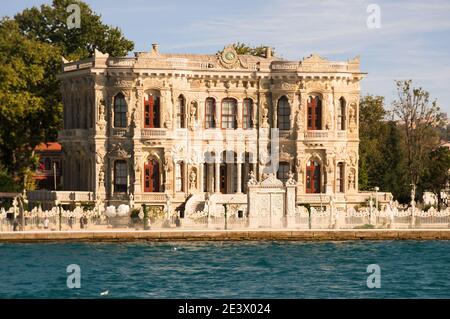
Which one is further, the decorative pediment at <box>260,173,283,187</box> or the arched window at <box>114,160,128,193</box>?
the arched window at <box>114,160,128,193</box>

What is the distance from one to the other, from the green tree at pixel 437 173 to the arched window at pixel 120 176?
739 inches

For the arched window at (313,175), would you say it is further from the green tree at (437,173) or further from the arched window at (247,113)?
the green tree at (437,173)

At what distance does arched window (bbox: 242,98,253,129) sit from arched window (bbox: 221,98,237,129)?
48 cm

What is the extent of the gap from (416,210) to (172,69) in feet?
47.6

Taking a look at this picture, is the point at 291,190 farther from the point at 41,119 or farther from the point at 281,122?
the point at 41,119

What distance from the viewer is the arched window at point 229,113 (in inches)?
2667

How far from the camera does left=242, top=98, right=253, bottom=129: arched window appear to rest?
67875 millimetres

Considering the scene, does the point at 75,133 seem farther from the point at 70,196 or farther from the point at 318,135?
the point at 318,135

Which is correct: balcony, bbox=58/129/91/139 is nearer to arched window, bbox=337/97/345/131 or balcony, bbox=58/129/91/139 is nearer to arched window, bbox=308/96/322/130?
arched window, bbox=308/96/322/130

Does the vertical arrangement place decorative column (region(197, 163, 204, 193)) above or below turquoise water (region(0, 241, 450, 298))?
above

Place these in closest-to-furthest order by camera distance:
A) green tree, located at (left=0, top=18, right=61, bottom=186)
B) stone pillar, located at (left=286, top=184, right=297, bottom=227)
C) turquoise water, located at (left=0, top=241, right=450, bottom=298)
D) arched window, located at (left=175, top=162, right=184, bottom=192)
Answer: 1. turquoise water, located at (left=0, top=241, right=450, bottom=298)
2. stone pillar, located at (left=286, top=184, right=297, bottom=227)
3. arched window, located at (left=175, top=162, right=184, bottom=192)
4. green tree, located at (left=0, top=18, right=61, bottom=186)

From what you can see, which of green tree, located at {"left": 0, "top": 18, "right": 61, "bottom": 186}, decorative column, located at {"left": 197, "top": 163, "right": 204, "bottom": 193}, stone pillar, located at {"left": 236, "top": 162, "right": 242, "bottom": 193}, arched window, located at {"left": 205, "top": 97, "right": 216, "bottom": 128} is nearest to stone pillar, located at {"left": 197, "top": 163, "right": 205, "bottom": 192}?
decorative column, located at {"left": 197, "top": 163, "right": 204, "bottom": 193}

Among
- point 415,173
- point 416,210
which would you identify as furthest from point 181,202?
point 415,173

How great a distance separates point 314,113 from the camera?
67.6 metres
